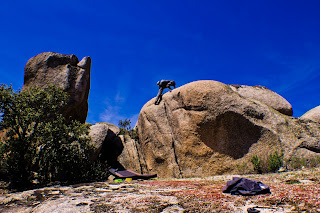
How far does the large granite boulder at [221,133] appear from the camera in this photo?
50.2 ft

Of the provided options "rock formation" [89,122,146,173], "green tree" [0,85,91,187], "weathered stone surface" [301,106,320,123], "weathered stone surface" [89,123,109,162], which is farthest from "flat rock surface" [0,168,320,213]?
"weathered stone surface" [301,106,320,123]

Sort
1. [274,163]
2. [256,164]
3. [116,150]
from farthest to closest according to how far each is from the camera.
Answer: [116,150] → [256,164] → [274,163]

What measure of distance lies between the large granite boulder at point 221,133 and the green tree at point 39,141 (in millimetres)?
6576

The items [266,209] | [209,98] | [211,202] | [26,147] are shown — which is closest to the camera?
[266,209]

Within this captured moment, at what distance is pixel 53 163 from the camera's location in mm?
16266

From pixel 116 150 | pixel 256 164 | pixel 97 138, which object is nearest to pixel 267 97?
pixel 256 164

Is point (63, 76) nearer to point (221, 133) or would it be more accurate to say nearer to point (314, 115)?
point (221, 133)

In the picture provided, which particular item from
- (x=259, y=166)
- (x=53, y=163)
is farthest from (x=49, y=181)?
(x=259, y=166)

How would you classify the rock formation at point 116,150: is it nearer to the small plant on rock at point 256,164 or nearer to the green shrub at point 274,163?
the small plant on rock at point 256,164

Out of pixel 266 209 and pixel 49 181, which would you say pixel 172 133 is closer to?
pixel 49 181

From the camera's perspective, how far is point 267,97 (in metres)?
19.5

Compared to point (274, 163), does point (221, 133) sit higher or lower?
higher

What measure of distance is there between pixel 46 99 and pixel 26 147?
11.0 feet

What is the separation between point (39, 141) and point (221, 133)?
12.1m
